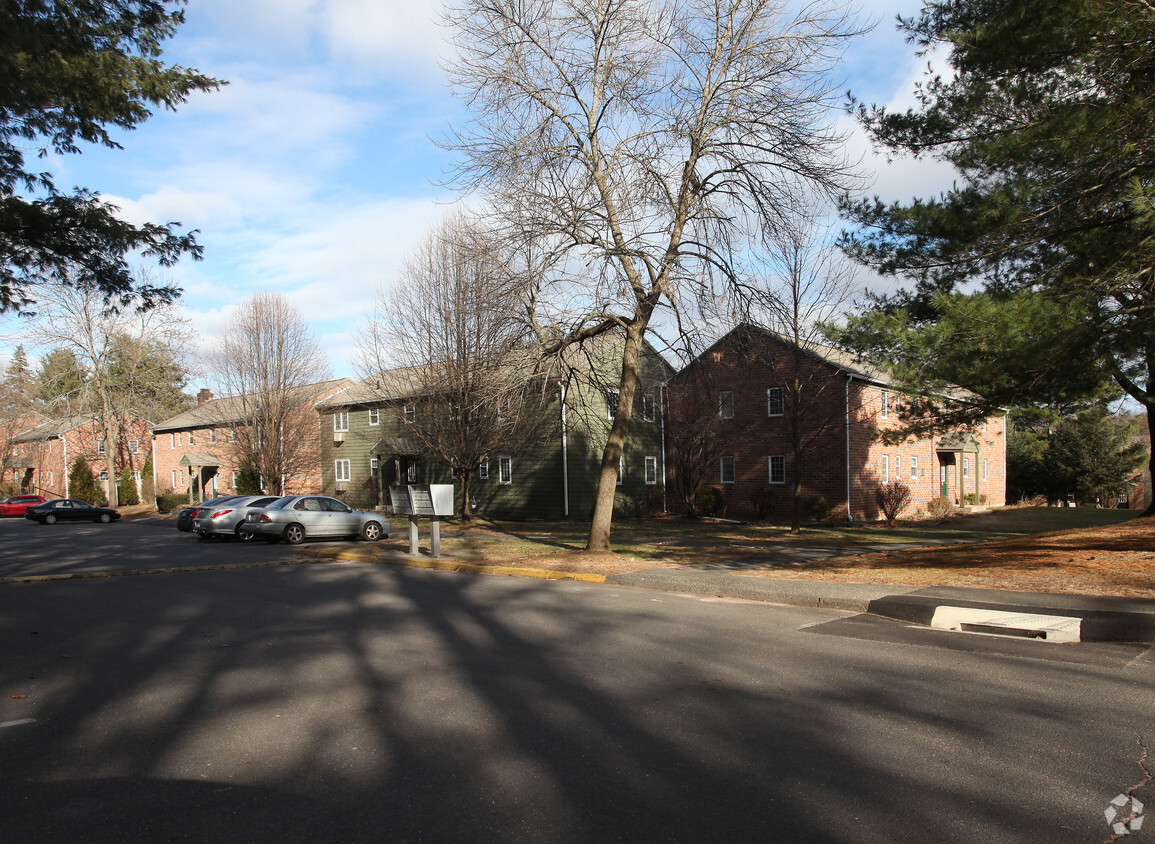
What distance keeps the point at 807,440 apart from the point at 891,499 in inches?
210

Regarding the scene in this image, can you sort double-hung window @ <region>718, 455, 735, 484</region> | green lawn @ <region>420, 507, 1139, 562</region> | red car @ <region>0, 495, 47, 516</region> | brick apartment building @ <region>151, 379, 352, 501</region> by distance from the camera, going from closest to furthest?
green lawn @ <region>420, 507, 1139, 562</region> → double-hung window @ <region>718, 455, 735, 484</region> → brick apartment building @ <region>151, 379, 352, 501</region> → red car @ <region>0, 495, 47, 516</region>

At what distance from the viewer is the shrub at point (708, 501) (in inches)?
1346

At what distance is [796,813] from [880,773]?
2.75ft

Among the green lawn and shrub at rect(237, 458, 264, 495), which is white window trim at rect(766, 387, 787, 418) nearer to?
the green lawn

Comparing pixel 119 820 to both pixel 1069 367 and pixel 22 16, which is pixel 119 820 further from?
pixel 1069 367

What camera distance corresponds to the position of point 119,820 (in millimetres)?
4035

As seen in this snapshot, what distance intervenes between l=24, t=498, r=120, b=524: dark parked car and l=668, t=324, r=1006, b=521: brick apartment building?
97.9 feet

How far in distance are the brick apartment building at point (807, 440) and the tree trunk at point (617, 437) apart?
38.0 ft

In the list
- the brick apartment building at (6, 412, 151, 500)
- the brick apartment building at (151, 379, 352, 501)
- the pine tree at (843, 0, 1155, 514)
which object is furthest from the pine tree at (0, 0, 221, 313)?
the brick apartment building at (6, 412, 151, 500)

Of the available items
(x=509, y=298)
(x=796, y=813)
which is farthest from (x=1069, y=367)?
(x=796, y=813)

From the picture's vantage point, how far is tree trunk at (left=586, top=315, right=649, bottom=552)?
55.4ft

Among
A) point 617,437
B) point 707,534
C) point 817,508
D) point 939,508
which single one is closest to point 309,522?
point 617,437
